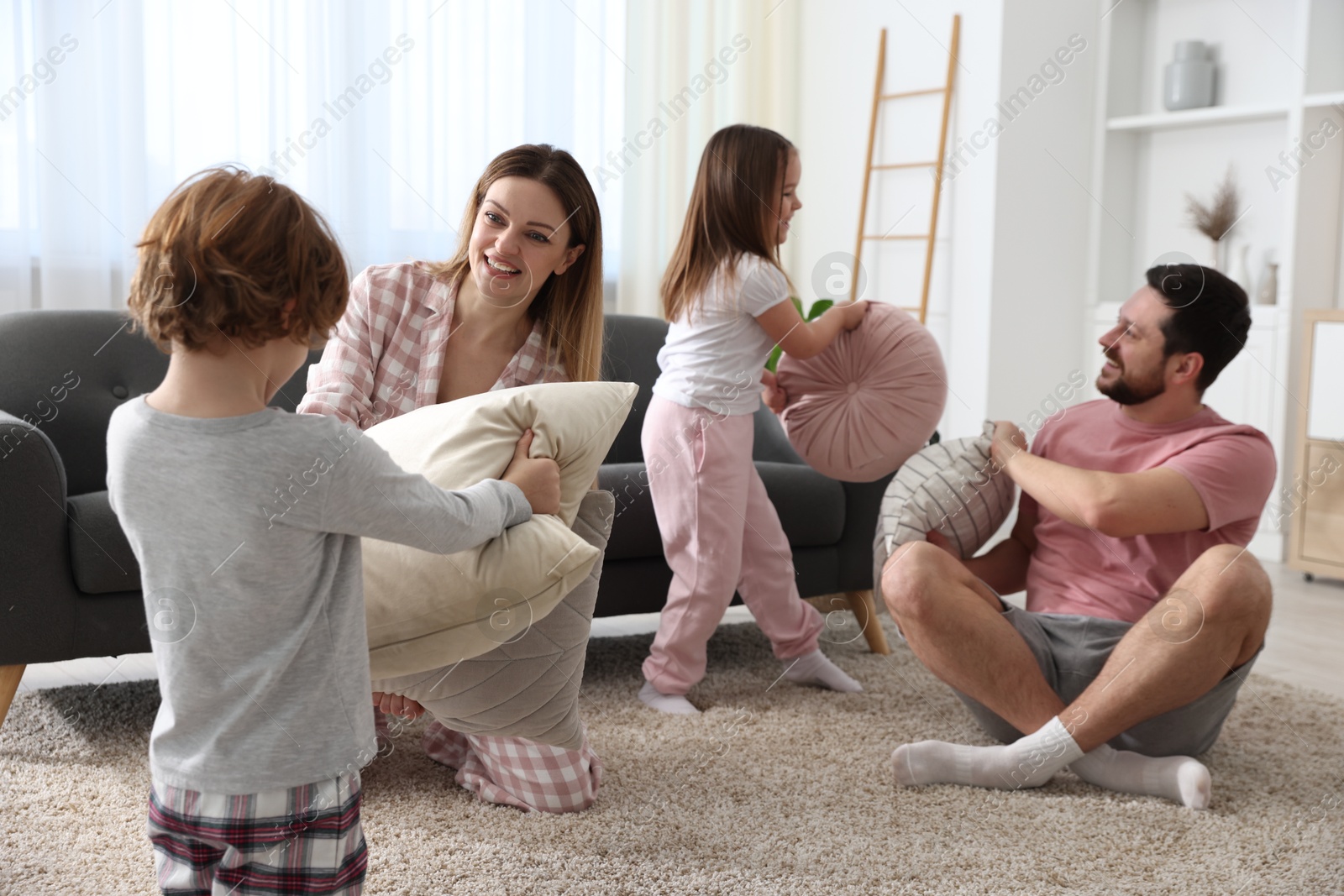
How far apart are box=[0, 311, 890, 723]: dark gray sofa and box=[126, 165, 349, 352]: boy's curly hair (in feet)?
3.50

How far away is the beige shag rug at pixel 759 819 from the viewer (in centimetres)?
153

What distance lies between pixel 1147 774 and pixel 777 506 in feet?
3.19

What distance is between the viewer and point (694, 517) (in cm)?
227

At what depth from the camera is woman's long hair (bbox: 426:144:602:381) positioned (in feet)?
5.59

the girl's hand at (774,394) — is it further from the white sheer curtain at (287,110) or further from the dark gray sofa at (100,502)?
the white sheer curtain at (287,110)

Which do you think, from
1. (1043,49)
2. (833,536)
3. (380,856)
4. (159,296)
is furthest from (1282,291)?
(159,296)

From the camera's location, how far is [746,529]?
7.86 ft

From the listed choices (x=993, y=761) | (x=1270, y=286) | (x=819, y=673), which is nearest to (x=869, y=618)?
(x=819, y=673)

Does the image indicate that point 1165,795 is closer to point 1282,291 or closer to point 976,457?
point 976,457

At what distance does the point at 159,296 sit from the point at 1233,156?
162 inches

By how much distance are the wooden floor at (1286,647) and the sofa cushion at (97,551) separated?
35cm

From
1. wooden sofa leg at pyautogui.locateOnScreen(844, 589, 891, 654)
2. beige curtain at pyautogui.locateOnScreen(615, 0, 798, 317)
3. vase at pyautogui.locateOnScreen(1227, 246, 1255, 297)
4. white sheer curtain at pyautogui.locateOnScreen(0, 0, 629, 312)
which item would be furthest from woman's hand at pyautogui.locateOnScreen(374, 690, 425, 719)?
vase at pyautogui.locateOnScreen(1227, 246, 1255, 297)

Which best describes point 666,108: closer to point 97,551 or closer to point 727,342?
point 727,342

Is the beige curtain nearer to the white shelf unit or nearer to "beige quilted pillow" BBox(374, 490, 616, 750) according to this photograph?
the white shelf unit
